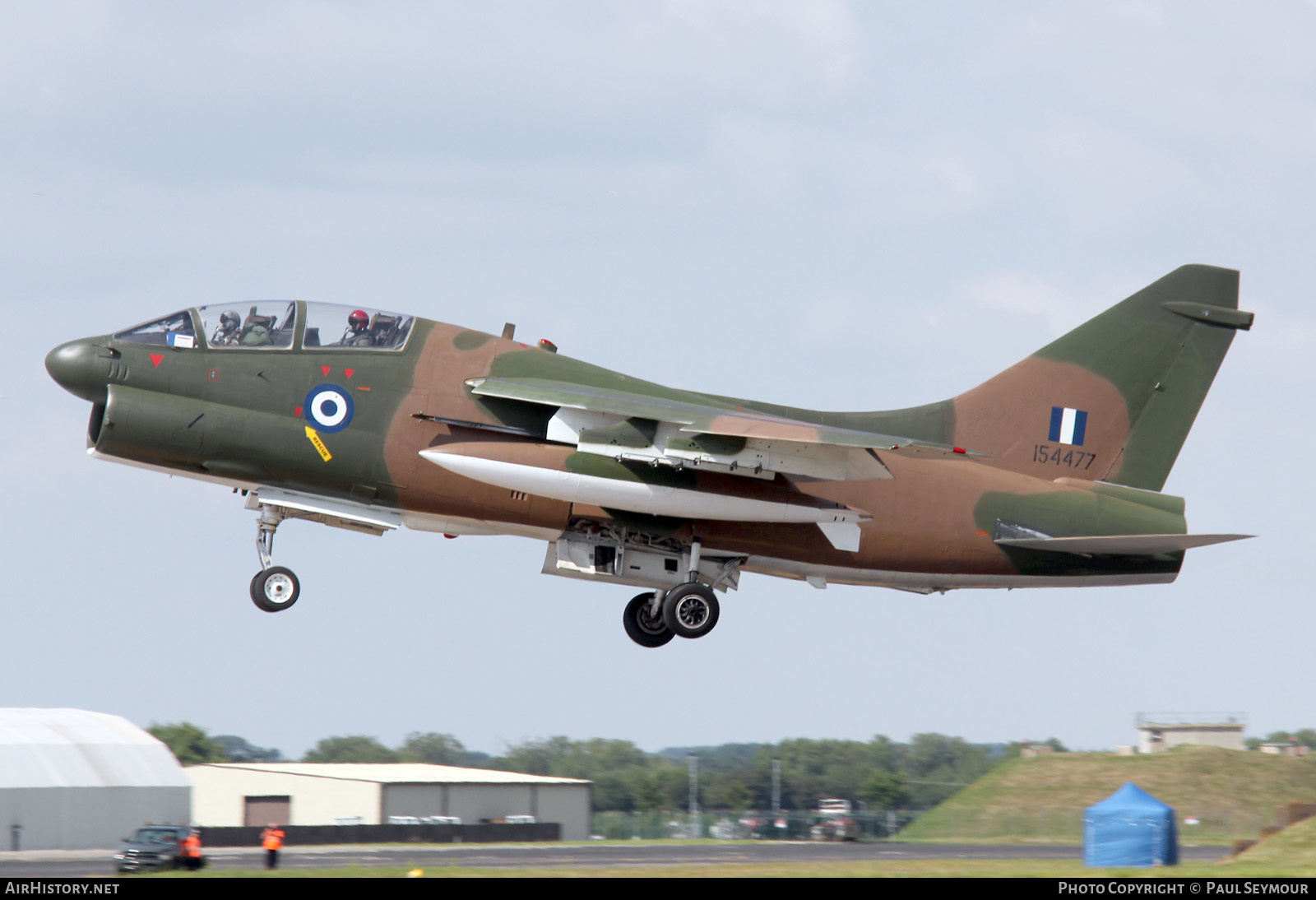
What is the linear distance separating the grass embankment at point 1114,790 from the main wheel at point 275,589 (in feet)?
86.0

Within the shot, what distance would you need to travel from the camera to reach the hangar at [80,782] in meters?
36.9

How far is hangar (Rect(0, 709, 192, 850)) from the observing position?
3694cm

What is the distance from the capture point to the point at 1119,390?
23.8 meters

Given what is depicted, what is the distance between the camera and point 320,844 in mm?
34875

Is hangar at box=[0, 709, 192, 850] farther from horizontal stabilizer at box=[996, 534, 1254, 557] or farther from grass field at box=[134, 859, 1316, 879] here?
horizontal stabilizer at box=[996, 534, 1254, 557]

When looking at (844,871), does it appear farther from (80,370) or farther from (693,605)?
(80,370)

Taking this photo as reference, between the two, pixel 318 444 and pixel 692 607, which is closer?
pixel 318 444

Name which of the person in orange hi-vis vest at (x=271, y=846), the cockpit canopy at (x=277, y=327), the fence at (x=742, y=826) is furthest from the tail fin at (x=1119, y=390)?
the fence at (x=742, y=826)

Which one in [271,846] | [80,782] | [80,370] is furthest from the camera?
[80,782]

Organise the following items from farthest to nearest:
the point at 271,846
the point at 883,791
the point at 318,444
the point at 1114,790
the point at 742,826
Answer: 1. the point at 883,791
2. the point at 1114,790
3. the point at 742,826
4. the point at 271,846
5. the point at 318,444

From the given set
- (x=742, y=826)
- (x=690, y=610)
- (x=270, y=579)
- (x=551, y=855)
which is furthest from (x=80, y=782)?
(x=690, y=610)

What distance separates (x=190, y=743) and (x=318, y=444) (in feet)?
189

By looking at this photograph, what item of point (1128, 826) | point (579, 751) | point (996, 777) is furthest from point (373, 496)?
point (579, 751)

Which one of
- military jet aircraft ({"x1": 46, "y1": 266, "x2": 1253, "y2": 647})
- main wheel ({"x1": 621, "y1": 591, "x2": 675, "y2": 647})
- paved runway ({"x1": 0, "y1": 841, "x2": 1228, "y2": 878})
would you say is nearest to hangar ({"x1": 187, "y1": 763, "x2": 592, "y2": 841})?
paved runway ({"x1": 0, "y1": 841, "x2": 1228, "y2": 878})
